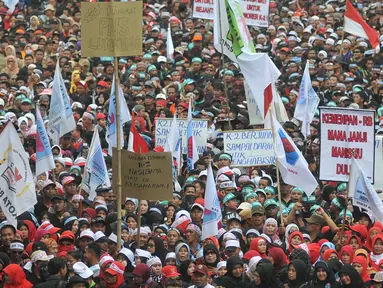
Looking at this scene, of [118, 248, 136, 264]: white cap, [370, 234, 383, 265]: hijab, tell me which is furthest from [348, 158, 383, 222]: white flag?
[118, 248, 136, 264]: white cap

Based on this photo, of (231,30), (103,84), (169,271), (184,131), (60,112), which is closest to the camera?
Result: (169,271)

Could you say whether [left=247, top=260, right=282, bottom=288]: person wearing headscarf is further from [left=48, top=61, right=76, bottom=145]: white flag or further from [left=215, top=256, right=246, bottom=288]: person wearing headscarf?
[left=48, top=61, right=76, bottom=145]: white flag

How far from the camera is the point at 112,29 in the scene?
17.9 m

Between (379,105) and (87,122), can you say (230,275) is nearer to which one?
(87,122)

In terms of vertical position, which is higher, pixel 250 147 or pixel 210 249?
pixel 250 147

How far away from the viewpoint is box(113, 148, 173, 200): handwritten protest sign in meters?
17.5

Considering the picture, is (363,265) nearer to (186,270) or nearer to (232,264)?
(232,264)

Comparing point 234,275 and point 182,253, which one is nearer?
point 234,275

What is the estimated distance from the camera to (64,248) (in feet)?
56.5

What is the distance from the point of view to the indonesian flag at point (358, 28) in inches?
1085

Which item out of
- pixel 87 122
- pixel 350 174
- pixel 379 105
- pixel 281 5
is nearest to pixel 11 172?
pixel 350 174

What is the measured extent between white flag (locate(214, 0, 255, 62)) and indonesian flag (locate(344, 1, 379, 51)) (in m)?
4.75

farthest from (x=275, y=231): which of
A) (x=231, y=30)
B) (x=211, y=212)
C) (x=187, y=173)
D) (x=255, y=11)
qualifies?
(x=255, y=11)

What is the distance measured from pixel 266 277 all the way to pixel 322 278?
2.17 feet
